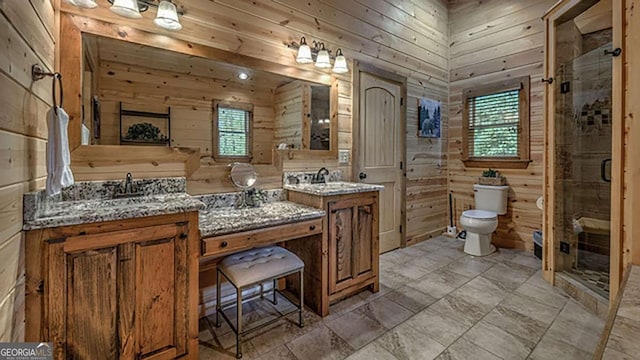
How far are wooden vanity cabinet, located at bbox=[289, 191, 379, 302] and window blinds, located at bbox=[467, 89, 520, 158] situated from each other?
224cm

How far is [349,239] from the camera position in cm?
233

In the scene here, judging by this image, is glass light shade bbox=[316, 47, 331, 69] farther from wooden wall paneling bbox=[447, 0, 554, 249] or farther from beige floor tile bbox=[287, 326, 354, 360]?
wooden wall paneling bbox=[447, 0, 554, 249]

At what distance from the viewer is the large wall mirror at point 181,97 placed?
5.62 ft

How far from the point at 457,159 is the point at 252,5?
10.7ft

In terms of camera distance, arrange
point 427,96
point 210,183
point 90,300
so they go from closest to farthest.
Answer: point 90,300
point 210,183
point 427,96

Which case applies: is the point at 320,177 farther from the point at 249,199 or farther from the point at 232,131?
the point at 232,131

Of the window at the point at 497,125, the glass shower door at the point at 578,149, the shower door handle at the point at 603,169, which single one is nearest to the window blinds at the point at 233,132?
the glass shower door at the point at 578,149

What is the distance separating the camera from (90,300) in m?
1.32

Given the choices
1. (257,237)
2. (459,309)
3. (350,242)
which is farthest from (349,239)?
(459,309)

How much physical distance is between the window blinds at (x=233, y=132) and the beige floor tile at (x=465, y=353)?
6.22 feet

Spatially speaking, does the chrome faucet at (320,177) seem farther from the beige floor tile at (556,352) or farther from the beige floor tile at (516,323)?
the beige floor tile at (556,352)

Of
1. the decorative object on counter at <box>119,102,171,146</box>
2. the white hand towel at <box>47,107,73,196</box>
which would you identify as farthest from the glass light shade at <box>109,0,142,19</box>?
the white hand towel at <box>47,107,73,196</box>

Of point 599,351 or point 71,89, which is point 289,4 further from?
point 599,351

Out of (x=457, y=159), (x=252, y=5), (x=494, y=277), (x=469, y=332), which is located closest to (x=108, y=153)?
(x=252, y=5)
